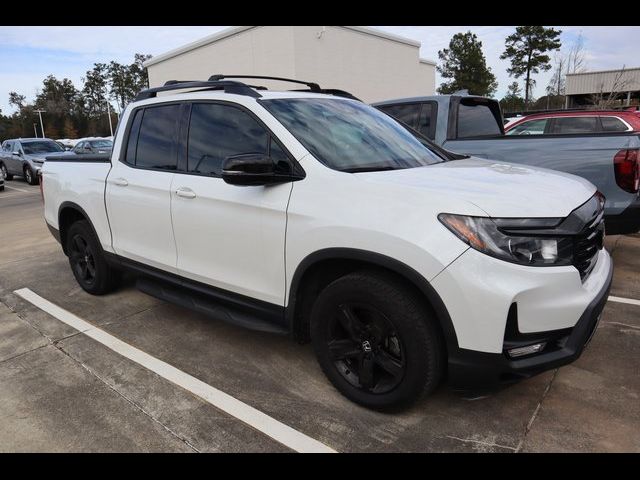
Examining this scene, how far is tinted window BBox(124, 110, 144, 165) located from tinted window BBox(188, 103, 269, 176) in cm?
79

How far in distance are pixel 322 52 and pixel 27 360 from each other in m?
19.0

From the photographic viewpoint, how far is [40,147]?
18062 mm

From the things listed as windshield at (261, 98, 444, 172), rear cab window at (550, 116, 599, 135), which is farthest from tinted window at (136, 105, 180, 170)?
rear cab window at (550, 116, 599, 135)

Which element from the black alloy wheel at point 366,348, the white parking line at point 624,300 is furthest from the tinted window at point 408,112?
the black alloy wheel at point 366,348

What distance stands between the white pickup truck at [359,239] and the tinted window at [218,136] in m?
0.01

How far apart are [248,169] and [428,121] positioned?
3.76 m

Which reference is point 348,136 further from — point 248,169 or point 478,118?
point 478,118

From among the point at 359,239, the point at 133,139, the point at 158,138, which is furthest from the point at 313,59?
the point at 359,239

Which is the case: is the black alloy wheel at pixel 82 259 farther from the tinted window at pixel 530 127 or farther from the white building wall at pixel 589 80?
the white building wall at pixel 589 80

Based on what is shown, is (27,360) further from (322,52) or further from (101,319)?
(322,52)

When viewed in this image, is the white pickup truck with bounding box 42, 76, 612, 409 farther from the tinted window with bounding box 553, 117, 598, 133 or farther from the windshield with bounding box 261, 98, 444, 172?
the tinted window with bounding box 553, 117, 598, 133

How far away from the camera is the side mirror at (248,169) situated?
8.93ft

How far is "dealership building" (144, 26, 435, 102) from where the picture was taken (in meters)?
19.6
